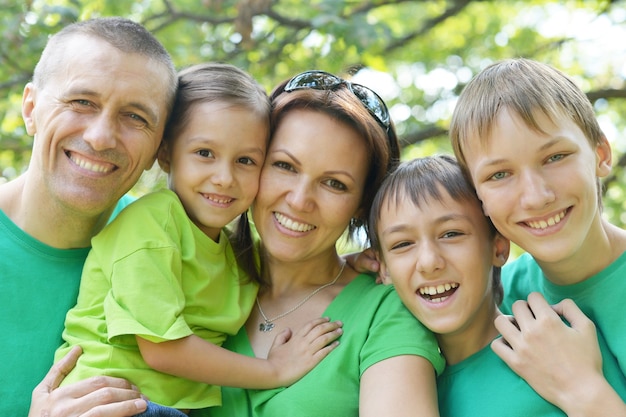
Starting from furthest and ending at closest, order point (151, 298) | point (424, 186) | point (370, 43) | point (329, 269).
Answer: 1. point (370, 43)
2. point (329, 269)
3. point (424, 186)
4. point (151, 298)

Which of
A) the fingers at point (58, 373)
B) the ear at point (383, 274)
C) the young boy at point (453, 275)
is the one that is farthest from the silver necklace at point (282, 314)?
the fingers at point (58, 373)

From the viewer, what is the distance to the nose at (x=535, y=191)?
7.43 feet

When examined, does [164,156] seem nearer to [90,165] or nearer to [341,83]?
[90,165]

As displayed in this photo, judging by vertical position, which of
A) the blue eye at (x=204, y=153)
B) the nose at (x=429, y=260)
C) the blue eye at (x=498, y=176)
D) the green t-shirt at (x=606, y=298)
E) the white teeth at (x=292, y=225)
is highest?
the blue eye at (x=498, y=176)

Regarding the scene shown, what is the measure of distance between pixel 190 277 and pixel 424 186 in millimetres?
927

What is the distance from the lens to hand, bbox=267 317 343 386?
2.51 meters

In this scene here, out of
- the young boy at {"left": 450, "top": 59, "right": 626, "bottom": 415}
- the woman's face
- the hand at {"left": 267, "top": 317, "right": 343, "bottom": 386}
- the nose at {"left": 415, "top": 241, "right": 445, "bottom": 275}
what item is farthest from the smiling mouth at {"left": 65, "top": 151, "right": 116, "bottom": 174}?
the young boy at {"left": 450, "top": 59, "right": 626, "bottom": 415}

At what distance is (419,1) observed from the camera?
5918 millimetres

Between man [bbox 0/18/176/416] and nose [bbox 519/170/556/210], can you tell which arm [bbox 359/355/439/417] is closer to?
nose [bbox 519/170/556/210]

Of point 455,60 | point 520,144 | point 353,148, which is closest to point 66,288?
point 353,148

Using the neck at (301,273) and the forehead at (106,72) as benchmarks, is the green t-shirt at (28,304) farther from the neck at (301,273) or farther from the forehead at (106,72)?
the neck at (301,273)

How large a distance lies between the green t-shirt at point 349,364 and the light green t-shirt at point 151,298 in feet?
0.45

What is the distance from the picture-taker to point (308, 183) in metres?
2.71

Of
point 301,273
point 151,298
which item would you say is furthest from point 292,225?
point 151,298
